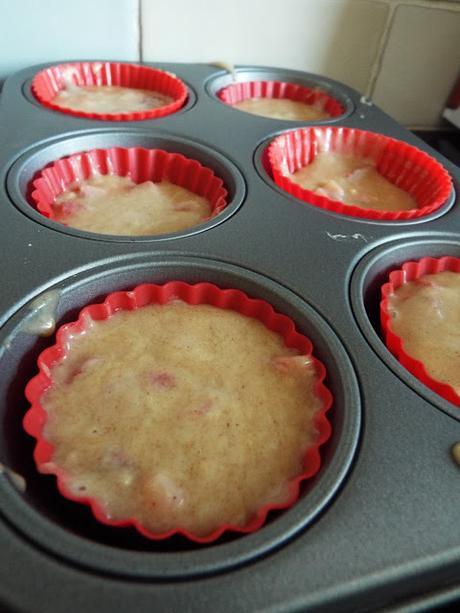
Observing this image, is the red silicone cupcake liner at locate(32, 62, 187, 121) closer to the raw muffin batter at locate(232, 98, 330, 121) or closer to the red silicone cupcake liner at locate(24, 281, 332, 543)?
the raw muffin batter at locate(232, 98, 330, 121)

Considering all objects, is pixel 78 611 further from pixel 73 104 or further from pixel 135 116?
pixel 73 104

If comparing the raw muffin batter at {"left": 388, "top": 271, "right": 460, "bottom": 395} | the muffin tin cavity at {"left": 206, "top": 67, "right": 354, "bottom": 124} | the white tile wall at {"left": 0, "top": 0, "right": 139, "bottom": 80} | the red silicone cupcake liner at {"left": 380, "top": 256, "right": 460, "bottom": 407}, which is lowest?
the raw muffin batter at {"left": 388, "top": 271, "right": 460, "bottom": 395}

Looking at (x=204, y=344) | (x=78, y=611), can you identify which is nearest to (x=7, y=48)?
(x=204, y=344)

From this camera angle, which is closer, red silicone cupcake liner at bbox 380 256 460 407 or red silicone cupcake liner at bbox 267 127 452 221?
red silicone cupcake liner at bbox 380 256 460 407

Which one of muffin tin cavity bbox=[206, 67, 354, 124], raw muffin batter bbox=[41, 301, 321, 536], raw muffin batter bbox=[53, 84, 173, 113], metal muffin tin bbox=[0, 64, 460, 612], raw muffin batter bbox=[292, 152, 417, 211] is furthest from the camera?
muffin tin cavity bbox=[206, 67, 354, 124]

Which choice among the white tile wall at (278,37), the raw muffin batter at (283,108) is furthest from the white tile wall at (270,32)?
the raw muffin batter at (283,108)

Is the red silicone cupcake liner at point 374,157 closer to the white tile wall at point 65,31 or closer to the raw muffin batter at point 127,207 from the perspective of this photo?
the raw muffin batter at point 127,207

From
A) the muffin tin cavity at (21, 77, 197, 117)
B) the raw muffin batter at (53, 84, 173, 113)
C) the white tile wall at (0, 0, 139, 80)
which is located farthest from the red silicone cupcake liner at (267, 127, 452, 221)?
the white tile wall at (0, 0, 139, 80)
